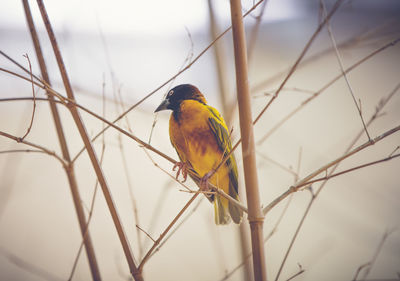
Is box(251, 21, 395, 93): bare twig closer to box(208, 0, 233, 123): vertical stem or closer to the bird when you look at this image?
box(208, 0, 233, 123): vertical stem

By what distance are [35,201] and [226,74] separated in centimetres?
142

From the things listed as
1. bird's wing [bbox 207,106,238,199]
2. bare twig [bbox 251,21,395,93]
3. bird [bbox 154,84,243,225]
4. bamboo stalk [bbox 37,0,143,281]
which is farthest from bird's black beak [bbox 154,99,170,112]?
bamboo stalk [bbox 37,0,143,281]

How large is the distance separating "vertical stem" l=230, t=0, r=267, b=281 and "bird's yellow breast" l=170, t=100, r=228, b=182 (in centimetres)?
73

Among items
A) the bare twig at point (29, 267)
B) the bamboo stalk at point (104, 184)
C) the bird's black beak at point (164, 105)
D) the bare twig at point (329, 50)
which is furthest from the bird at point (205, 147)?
the bare twig at point (29, 267)

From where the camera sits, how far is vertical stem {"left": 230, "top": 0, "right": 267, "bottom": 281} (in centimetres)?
94

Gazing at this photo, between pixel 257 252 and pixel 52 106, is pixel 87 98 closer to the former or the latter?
pixel 52 106

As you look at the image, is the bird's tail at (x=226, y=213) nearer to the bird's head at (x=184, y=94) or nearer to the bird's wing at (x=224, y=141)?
the bird's wing at (x=224, y=141)

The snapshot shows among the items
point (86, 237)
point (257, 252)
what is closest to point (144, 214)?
point (86, 237)

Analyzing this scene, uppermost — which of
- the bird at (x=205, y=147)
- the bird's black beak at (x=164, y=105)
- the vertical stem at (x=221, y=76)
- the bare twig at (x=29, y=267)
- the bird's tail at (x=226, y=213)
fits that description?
the vertical stem at (x=221, y=76)

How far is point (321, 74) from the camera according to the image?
7.88 feet

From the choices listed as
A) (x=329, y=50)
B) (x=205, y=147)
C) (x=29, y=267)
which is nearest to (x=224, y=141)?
(x=205, y=147)

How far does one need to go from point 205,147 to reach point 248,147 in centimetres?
78

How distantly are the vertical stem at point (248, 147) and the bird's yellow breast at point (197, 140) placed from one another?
0.73 m

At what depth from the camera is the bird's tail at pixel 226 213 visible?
162cm
